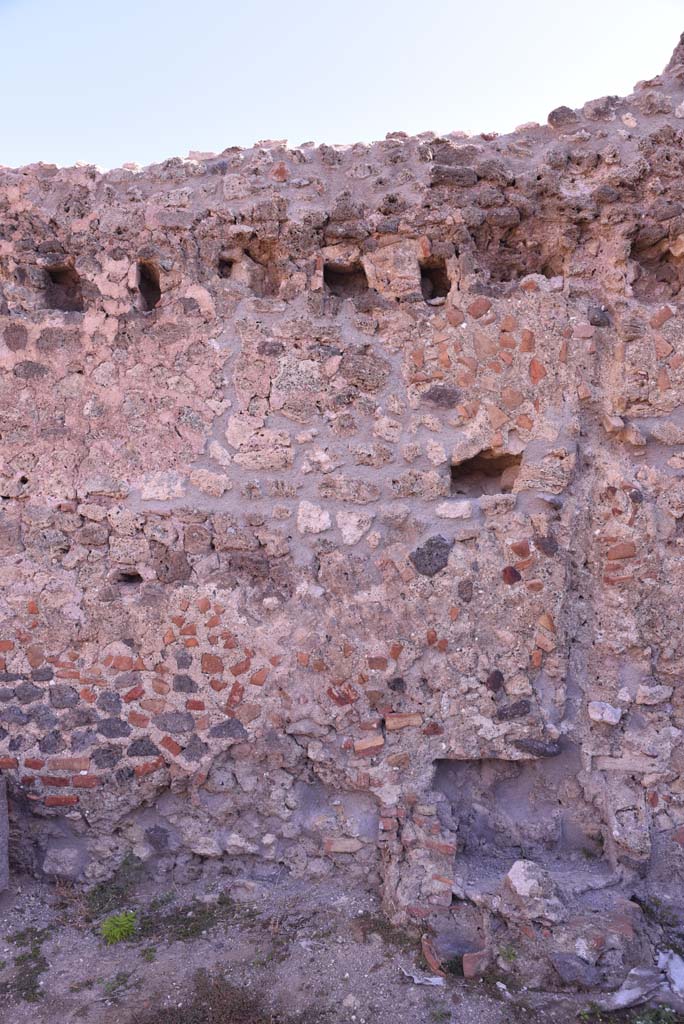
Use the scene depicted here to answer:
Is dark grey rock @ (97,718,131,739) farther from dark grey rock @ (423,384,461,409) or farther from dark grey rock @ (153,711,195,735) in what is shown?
dark grey rock @ (423,384,461,409)

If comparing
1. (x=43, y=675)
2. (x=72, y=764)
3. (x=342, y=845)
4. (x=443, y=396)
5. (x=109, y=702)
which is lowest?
(x=342, y=845)

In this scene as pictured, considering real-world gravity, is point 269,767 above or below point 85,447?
below

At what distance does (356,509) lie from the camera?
11.8 ft

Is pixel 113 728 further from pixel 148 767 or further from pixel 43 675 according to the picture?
pixel 43 675

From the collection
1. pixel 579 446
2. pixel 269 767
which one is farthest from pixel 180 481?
pixel 579 446

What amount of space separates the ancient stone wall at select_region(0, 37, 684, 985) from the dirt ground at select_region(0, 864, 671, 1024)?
0.14 metres

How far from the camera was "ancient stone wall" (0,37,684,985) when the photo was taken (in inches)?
132

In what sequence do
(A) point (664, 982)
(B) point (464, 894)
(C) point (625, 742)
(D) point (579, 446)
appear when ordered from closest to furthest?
(A) point (664, 982), (B) point (464, 894), (C) point (625, 742), (D) point (579, 446)

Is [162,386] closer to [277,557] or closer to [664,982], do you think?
[277,557]

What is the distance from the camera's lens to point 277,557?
359 centimetres

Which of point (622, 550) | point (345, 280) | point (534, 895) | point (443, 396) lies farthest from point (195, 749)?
point (345, 280)

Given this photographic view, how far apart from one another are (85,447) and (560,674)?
8.38 ft

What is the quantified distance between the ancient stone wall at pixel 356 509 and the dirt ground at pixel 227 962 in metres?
0.14

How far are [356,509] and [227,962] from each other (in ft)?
6.51
